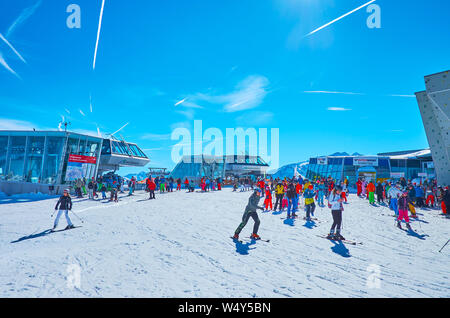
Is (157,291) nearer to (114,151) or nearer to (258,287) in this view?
(258,287)

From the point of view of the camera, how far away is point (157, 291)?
3.59 meters

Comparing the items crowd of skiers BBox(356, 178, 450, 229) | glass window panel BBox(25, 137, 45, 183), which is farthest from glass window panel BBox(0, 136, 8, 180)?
crowd of skiers BBox(356, 178, 450, 229)

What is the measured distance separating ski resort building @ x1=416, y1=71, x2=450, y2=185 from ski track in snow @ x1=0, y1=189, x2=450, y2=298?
13.2 meters

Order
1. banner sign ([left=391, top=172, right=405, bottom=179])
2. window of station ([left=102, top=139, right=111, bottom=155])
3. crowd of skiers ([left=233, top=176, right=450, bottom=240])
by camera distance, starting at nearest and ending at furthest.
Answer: crowd of skiers ([left=233, top=176, right=450, bottom=240]) < window of station ([left=102, top=139, right=111, bottom=155]) < banner sign ([left=391, top=172, right=405, bottom=179])

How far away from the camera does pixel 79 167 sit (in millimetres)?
21297

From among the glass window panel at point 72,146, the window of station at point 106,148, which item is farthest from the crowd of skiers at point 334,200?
the window of station at point 106,148

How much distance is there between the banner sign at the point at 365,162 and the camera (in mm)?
33650

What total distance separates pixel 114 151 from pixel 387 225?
30.9 metres

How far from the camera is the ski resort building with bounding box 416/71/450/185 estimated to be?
16.4 m

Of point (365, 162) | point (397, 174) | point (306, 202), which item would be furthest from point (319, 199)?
point (365, 162)

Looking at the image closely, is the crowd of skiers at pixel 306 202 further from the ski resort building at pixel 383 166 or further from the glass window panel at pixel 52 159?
the ski resort building at pixel 383 166

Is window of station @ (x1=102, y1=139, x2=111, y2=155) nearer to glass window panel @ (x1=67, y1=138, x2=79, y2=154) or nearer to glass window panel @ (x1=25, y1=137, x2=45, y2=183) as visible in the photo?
glass window panel @ (x1=67, y1=138, x2=79, y2=154)

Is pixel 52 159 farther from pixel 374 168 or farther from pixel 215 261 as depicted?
pixel 374 168

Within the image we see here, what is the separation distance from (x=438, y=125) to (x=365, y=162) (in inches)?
643
